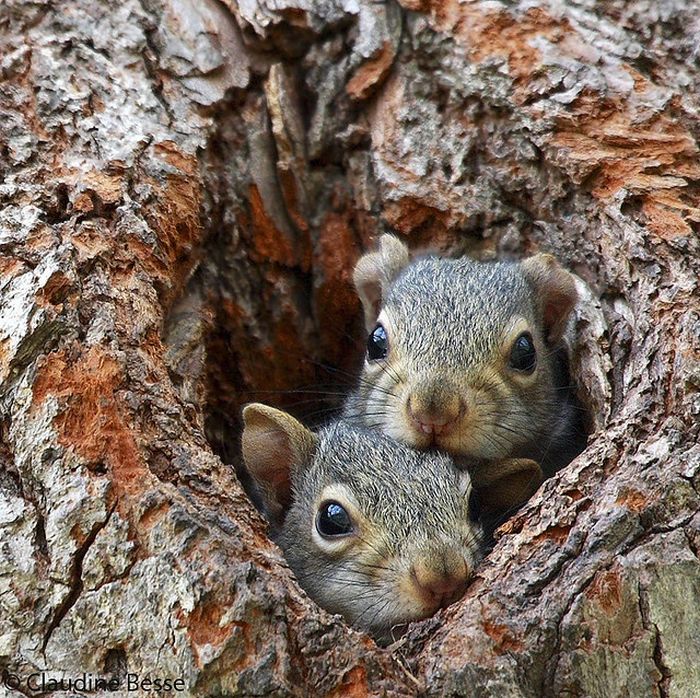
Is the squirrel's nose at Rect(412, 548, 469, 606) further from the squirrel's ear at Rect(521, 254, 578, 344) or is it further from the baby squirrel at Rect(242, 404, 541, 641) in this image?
the squirrel's ear at Rect(521, 254, 578, 344)

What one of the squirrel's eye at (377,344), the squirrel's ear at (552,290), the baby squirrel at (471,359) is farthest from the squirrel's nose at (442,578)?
the squirrel's ear at (552,290)

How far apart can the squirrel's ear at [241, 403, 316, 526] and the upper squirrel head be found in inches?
13.1

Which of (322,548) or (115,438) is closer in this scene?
(115,438)

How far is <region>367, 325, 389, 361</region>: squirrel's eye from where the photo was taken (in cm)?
419

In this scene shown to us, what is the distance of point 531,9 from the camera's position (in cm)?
433

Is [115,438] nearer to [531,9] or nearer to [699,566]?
[699,566]

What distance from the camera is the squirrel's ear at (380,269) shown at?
14.7 ft

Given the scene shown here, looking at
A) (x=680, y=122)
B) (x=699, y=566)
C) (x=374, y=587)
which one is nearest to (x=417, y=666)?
(x=374, y=587)

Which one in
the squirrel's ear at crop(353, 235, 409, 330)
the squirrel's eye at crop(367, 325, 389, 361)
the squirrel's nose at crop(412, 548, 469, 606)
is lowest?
the squirrel's nose at crop(412, 548, 469, 606)

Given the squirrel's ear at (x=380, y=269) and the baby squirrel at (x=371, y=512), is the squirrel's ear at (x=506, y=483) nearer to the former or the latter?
the baby squirrel at (x=371, y=512)

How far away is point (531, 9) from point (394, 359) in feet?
5.27

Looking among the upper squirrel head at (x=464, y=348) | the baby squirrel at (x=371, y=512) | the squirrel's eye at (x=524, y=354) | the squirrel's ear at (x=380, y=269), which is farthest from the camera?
the squirrel's ear at (x=380, y=269)

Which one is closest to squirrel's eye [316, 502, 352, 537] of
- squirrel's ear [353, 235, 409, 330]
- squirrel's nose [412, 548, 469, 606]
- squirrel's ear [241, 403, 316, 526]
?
squirrel's ear [241, 403, 316, 526]

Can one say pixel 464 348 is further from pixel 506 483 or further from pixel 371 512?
pixel 371 512
